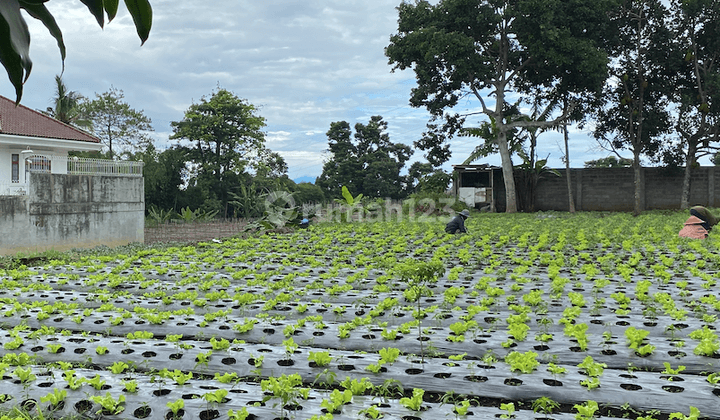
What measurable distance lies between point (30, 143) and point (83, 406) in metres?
16.5

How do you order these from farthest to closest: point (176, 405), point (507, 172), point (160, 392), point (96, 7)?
point (507, 172) → point (160, 392) → point (176, 405) → point (96, 7)

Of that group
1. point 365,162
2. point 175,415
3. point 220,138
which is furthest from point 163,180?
point 175,415

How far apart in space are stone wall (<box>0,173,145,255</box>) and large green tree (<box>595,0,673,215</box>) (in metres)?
18.1

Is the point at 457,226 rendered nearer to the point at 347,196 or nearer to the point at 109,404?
the point at 347,196

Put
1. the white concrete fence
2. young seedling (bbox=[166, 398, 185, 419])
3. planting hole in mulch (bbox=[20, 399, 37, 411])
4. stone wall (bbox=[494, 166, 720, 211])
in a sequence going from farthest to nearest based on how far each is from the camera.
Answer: stone wall (bbox=[494, 166, 720, 211]), the white concrete fence, planting hole in mulch (bbox=[20, 399, 37, 411]), young seedling (bbox=[166, 398, 185, 419])

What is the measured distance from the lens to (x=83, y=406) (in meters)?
3.52

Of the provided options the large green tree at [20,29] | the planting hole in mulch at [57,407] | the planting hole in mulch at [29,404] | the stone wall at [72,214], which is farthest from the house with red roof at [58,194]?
the large green tree at [20,29]

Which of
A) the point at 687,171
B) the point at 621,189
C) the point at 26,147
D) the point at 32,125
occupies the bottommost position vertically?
the point at 621,189

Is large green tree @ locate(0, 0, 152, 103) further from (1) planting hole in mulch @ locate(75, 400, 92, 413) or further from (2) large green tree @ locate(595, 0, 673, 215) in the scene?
(2) large green tree @ locate(595, 0, 673, 215)

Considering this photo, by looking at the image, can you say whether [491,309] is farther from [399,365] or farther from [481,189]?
[481,189]

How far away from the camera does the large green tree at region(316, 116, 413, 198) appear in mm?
34031

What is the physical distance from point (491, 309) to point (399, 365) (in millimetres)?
2259

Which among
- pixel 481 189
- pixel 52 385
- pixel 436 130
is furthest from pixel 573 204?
pixel 52 385

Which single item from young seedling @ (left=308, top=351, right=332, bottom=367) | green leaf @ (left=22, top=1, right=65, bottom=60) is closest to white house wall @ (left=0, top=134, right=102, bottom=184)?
young seedling @ (left=308, top=351, right=332, bottom=367)
